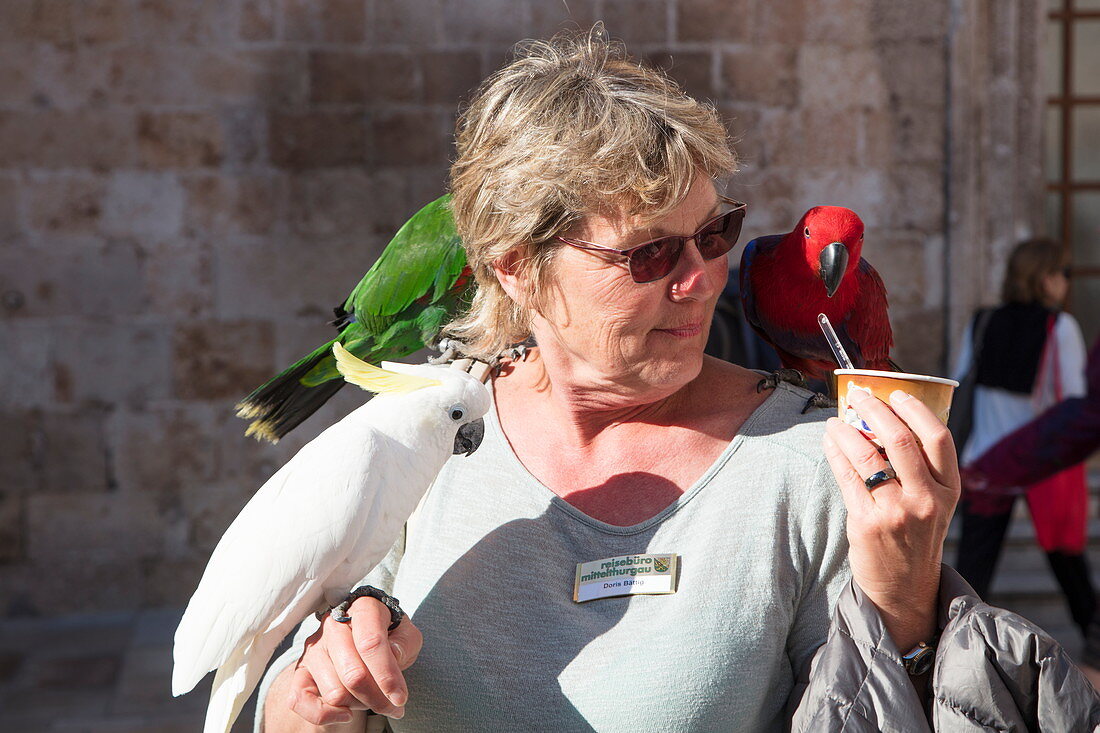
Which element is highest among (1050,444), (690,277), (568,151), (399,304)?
(568,151)

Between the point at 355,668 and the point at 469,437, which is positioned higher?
the point at 469,437

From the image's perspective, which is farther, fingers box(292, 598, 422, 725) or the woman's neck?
the woman's neck

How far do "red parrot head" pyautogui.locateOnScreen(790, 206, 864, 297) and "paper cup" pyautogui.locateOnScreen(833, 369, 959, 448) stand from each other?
0.76m

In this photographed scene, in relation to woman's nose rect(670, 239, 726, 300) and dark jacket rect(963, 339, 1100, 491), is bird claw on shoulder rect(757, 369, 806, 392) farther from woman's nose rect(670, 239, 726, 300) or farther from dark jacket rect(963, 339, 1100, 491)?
dark jacket rect(963, 339, 1100, 491)

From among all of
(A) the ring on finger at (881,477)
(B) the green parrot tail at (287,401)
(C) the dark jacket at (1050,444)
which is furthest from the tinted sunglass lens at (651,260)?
(C) the dark jacket at (1050,444)

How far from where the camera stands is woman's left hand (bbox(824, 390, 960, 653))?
97cm

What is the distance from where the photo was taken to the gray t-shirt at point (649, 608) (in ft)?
3.74

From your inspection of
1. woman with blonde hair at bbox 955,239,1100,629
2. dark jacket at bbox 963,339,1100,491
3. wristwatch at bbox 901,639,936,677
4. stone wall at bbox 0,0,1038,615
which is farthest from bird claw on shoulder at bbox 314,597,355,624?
stone wall at bbox 0,0,1038,615

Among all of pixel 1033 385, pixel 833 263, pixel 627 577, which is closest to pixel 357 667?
pixel 627 577

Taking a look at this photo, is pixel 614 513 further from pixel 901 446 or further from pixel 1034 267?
pixel 1034 267

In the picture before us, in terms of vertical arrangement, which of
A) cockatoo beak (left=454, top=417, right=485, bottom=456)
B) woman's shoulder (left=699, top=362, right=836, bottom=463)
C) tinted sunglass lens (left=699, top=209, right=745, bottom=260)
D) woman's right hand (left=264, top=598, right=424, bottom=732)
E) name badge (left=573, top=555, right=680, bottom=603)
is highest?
tinted sunglass lens (left=699, top=209, right=745, bottom=260)

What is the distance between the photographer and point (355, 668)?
1.07 m

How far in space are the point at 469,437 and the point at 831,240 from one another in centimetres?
86

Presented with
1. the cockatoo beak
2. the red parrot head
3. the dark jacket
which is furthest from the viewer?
the dark jacket
